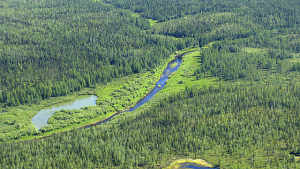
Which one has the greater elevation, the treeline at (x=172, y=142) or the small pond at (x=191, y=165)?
the treeline at (x=172, y=142)

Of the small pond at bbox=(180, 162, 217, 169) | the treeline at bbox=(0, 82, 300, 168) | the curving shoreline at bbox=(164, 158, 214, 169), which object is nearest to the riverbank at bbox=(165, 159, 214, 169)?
the curving shoreline at bbox=(164, 158, 214, 169)

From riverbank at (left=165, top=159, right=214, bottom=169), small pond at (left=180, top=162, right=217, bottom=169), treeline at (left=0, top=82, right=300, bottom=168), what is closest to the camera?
treeline at (left=0, top=82, right=300, bottom=168)

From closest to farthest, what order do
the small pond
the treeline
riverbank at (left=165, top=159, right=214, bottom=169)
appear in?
the treeline
the small pond
riverbank at (left=165, top=159, right=214, bottom=169)

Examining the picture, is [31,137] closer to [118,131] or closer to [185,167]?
[118,131]

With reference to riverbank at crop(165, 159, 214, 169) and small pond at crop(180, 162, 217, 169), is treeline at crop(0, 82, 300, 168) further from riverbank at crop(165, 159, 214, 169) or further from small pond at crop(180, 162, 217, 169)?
small pond at crop(180, 162, 217, 169)

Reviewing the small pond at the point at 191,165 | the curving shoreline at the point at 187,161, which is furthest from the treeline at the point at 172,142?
the small pond at the point at 191,165

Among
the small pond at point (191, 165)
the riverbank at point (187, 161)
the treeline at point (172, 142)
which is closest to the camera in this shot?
the treeline at point (172, 142)

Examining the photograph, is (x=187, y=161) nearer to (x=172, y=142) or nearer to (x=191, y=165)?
(x=191, y=165)

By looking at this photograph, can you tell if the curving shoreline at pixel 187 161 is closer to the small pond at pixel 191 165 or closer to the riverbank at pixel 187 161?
the riverbank at pixel 187 161

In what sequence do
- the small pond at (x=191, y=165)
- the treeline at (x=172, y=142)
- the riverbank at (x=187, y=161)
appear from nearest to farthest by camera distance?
1. the treeline at (x=172, y=142)
2. the small pond at (x=191, y=165)
3. the riverbank at (x=187, y=161)
